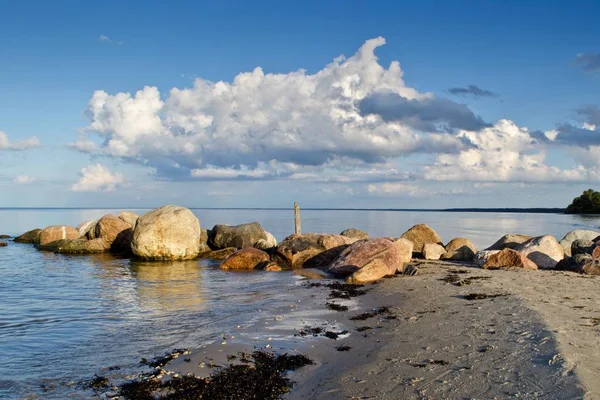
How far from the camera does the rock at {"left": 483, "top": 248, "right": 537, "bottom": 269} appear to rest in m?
16.7

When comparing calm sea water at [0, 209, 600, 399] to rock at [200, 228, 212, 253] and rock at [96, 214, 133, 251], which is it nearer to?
rock at [200, 228, 212, 253]

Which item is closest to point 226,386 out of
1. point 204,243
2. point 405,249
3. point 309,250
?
point 405,249

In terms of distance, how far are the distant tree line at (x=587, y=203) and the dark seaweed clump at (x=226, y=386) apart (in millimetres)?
108873

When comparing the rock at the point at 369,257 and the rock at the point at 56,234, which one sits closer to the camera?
the rock at the point at 369,257

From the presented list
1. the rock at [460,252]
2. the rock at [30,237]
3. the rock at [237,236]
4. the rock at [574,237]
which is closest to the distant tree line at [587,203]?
the rock at [574,237]

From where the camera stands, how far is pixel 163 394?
6.07 metres

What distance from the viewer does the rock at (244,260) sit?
20.4 m

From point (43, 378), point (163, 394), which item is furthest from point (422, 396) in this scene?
point (43, 378)

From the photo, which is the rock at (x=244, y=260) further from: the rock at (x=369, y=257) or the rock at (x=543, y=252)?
the rock at (x=543, y=252)

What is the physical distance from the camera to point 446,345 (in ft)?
24.0

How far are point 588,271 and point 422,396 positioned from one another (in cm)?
1276

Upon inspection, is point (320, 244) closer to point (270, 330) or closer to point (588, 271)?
point (588, 271)

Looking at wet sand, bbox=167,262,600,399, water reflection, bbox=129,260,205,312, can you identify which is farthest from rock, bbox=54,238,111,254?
wet sand, bbox=167,262,600,399

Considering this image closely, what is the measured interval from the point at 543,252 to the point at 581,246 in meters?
2.94
